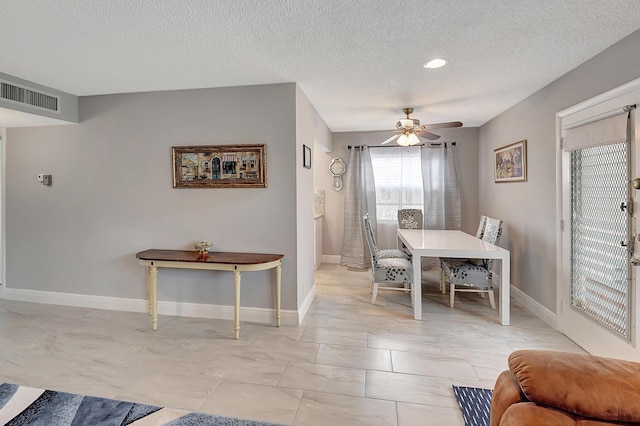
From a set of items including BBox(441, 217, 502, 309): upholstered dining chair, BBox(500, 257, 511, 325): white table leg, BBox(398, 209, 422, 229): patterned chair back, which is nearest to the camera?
BBox(500, 257, 511, 325): white table leg

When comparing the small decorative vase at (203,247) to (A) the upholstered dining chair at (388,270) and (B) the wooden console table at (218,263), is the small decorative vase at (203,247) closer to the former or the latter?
(B) the wooden console table at (218,263)

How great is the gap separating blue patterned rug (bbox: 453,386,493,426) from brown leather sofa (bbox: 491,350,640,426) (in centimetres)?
70

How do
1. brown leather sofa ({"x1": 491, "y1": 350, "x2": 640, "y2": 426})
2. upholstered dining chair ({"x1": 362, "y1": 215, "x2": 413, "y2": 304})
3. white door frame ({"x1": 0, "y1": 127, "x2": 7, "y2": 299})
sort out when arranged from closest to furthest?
brown leather sofa ({"x1": 491, "y1": 350, "x2": 640, "y2": 426})
upholstered dining chair ({"x1": 362, "y1": 215, "x2": 413, "y2": 304})
white door frame ({"x1": 0, "y1": 127, "x2": 7, "y2": 299})

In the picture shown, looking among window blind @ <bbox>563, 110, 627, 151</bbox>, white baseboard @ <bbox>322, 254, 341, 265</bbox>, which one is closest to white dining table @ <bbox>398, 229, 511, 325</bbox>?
window blind @ <bbox>563, 110, 627, 151</bbox>

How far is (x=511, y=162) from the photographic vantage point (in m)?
4.02

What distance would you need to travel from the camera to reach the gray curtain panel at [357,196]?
5668mm

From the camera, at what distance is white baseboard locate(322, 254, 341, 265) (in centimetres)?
597

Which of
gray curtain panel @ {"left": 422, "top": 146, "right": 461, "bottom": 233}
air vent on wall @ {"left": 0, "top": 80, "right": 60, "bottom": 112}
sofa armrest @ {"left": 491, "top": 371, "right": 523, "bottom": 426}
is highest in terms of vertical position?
air vent on wall @ {"left": 0, "top": 80, "right": 60, "bottom": 112}

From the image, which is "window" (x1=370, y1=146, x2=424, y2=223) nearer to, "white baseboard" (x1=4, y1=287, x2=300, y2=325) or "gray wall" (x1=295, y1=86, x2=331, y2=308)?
"gray wall" (x1=295, y1=86, x2=331, y2=308)

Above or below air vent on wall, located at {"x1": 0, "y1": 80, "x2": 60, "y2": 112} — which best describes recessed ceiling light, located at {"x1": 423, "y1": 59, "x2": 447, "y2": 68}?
above

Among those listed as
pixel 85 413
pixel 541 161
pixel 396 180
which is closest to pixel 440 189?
pixel 396 180

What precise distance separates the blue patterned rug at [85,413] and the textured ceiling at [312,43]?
7.89 ft

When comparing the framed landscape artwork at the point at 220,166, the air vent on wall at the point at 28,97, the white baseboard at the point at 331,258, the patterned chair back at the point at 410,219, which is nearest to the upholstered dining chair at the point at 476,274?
the patterned chair back at the point at 410,219

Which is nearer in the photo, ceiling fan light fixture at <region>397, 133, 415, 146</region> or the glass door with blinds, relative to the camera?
the glass door with blinds
